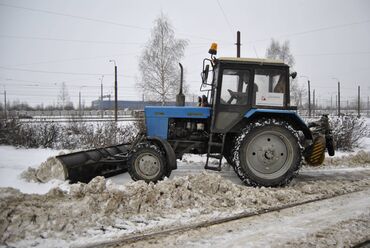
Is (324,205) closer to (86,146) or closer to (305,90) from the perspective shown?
(86,146)

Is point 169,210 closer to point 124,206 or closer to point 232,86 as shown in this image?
point 124,206

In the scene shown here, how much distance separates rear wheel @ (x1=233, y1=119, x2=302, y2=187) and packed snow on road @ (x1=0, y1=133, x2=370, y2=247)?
33 cm

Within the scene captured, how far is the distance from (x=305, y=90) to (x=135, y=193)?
3741 cm

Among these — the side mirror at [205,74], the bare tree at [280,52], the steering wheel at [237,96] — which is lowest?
the steering wheel at [237,96]

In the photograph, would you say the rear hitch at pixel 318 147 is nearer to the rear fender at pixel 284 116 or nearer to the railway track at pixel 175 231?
the rear fender at pixel 284 116

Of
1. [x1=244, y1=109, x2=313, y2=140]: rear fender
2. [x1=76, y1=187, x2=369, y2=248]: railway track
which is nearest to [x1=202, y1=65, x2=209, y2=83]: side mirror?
[x1=244, y1=109, x2=313, y2=140]: rear fender

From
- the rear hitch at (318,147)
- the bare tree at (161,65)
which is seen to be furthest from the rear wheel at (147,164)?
the bare tree at (161,65)

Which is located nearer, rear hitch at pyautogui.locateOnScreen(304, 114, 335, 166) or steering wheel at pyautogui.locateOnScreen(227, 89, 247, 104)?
steering wheel at pyautogui.locateOnScreen(227, 89, 247, 104)

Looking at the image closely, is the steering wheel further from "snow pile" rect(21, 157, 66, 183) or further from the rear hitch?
"snow pile" rect(21, 157, 66, 183)

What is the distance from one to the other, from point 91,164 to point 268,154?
3334 millimetres

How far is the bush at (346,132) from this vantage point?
10.8 meters

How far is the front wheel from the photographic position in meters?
5.60

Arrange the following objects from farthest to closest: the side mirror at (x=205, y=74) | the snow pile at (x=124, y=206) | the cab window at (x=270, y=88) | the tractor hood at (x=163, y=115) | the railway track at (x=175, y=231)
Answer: the side mirror at (x=205, y=74), the tractor hood at (x=163, y=115), the cab window at (x=270, y=88), the snow pile at (x=124, y=206), the railway track at (x=175, y=231)

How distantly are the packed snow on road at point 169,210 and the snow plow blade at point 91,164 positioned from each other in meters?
0.18
